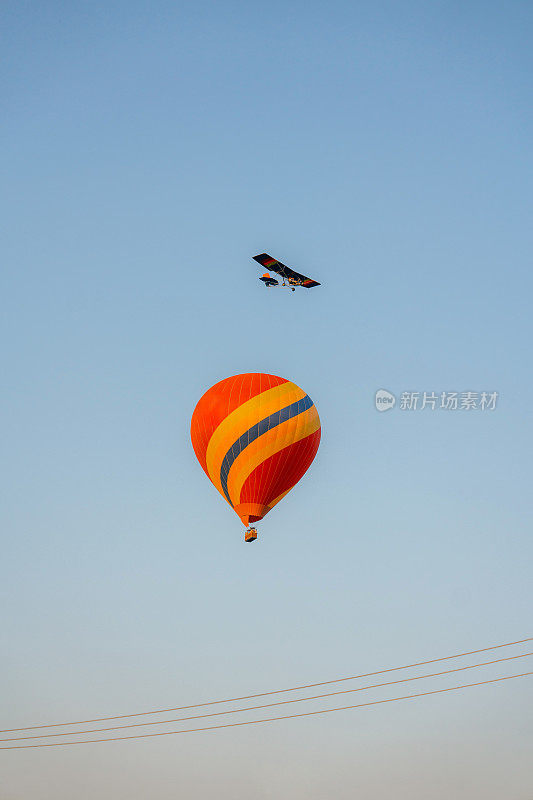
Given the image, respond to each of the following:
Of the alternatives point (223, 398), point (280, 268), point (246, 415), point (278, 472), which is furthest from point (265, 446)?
point (280, 268)

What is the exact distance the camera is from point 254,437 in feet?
86.2

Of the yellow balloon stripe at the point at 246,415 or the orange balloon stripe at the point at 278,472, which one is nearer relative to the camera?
the yellow balloon stripe at the point at 246,415

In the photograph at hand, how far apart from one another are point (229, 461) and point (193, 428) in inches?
87.9

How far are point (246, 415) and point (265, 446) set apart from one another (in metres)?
1.39

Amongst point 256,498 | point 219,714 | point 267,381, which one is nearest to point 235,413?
point 267,381

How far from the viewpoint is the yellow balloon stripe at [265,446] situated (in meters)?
26.4

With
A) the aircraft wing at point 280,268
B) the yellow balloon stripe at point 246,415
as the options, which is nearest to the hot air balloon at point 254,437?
the yellow balloon stripe at point 246,415

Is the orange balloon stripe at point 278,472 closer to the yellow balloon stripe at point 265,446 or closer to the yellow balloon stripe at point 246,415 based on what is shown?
the yellow balloon stripe at point 265,446

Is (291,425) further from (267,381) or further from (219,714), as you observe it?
(219,714)

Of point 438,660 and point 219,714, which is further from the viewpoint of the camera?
point 219,714

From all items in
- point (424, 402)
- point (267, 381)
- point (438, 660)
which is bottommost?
point (438, 660)

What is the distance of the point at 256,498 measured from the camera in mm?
26938

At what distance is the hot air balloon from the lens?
26328 millimetres

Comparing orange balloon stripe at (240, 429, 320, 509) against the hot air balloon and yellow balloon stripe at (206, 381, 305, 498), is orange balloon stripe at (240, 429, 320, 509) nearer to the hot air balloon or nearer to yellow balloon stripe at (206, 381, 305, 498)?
the hot air balloon
